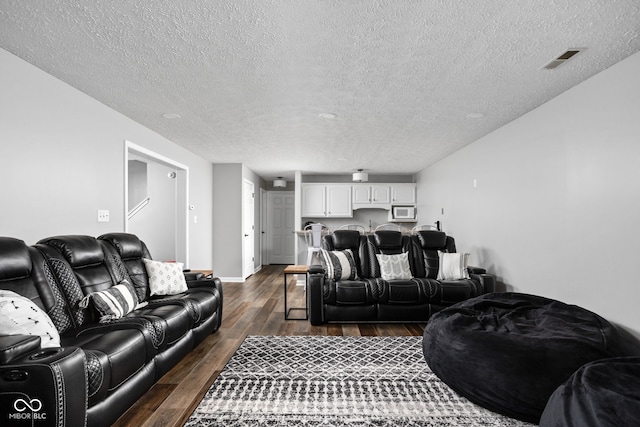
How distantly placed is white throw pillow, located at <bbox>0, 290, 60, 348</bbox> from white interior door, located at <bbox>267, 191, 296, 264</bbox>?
302 inches

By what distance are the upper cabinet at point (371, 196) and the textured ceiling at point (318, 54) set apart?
4.08 m

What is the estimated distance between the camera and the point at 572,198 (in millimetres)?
3043

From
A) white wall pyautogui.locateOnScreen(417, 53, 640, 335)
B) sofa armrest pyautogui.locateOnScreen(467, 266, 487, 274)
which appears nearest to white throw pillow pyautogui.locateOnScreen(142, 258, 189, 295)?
sofa armrest pyautogui.locateOnScreen(467, 266, 487, 274)

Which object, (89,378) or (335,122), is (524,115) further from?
(89,378)

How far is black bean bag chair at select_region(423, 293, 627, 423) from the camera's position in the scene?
1.99 metres

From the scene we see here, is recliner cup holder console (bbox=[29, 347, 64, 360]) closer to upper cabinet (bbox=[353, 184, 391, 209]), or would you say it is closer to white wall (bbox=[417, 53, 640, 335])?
white wall (bbox=[417, 53, 640, 335])

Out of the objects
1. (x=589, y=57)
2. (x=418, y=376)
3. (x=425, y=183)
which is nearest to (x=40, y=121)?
(x=418, y=376)

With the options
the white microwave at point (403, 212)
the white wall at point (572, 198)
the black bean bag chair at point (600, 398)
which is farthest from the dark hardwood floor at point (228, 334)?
the white microwave at point (403, 212)

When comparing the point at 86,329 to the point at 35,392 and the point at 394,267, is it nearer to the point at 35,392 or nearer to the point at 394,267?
the point at 35,392

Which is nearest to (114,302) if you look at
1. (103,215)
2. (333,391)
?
(103,215)

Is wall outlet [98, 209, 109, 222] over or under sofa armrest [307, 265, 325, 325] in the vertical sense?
over

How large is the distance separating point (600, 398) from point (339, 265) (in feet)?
9.58

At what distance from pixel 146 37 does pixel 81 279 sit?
190 centimetres

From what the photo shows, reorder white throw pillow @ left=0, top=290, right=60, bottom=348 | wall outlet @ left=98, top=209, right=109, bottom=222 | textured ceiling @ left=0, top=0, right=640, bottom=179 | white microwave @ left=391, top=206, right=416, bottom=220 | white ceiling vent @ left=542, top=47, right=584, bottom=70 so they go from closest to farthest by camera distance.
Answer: white throw pillow @ left=0, top=290, right=60, bottom=348 → textured ceiling @ left=0, top=0, right=640, bottom=179 → white ceiling vent @ left=542, top=47, right=584, bottom=70 → wall outlet @ left=98, top=209, right=109, bottom=222 → white microwave @ left=391, top=206, right=416, bottom=220
